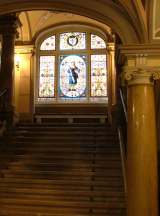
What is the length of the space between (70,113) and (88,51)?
2.47 m

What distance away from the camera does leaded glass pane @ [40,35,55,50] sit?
16328 millimetres

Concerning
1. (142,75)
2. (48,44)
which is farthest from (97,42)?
(142,75)

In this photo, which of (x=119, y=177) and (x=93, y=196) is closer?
(x=93, y=196)

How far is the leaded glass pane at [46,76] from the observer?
629 inches

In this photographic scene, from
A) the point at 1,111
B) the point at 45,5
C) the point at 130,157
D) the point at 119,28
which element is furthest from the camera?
the point at 1,111

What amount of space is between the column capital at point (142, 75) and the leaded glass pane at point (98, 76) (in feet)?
28.0

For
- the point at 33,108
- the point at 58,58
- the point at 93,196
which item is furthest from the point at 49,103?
the point at 93,196

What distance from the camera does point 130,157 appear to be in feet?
22.9

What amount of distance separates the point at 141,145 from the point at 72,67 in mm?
9567

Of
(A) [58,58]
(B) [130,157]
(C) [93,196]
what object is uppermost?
(A) [58,58]

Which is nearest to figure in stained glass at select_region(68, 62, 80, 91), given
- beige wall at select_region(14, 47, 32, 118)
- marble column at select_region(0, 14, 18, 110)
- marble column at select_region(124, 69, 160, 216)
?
beige wall at select_region(14, 47, 32, 118)

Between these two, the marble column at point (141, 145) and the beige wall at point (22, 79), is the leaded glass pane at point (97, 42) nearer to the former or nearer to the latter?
the beige wall at point (22, 79)

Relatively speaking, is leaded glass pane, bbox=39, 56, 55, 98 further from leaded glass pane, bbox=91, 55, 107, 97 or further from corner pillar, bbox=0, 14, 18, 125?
corner pillar, bbox=0, 14, 18, 125

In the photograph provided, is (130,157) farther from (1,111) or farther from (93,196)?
(1,111)
